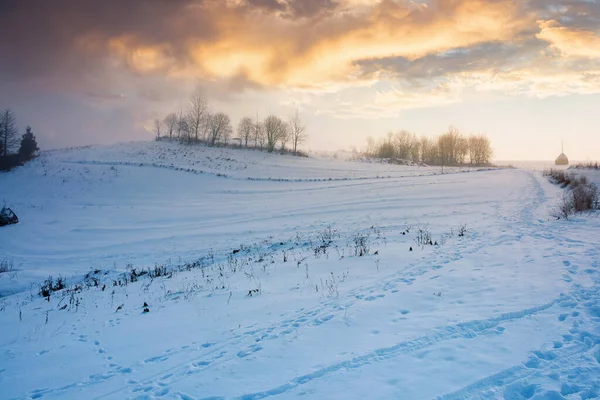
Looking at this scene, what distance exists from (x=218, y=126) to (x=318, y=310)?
275 ft

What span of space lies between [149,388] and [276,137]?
275ft

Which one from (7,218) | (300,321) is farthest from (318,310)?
(7,218)

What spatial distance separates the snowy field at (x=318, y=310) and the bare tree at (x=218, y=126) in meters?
67.7

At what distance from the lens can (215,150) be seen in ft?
228

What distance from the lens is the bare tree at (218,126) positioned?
279ft

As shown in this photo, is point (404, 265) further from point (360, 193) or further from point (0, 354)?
point (360, 193)

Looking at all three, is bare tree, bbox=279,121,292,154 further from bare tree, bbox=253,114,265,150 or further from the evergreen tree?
the evergreen tree

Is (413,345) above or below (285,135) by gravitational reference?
below

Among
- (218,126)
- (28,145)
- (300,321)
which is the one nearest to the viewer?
(300,321)

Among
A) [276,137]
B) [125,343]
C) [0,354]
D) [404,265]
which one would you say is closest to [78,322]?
[0,354]

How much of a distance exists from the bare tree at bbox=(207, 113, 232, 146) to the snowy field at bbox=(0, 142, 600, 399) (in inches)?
2664

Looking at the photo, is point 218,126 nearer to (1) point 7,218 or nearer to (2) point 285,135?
(2) point 285,135

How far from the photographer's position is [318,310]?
7.48 meters

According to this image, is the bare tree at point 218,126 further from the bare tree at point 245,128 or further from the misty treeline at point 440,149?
the misty treeline at point 440,149
